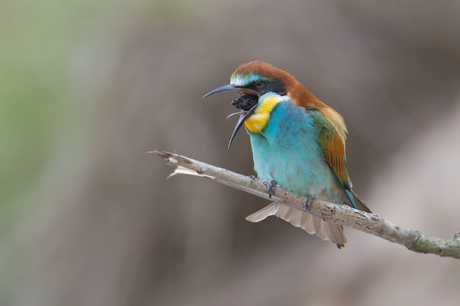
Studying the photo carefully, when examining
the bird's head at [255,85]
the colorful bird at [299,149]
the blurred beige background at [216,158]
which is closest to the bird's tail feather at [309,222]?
the colorful bird at [299,149]

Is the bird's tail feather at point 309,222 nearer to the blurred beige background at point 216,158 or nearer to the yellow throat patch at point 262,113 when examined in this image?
the yellow throat patch at point 262,113

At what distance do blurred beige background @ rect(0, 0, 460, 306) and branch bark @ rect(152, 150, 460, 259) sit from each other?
5.59ft

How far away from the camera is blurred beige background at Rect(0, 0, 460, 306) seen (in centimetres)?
278

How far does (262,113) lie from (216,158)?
1575 millimetres

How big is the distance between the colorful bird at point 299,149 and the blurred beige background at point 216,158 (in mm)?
1358

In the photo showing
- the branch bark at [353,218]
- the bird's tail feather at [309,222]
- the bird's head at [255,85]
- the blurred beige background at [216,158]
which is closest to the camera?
the branch bark at [353,218]

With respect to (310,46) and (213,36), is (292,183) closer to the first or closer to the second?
(310,46)

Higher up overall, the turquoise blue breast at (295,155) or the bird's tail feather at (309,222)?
the turquoise blue breast at (295,155)

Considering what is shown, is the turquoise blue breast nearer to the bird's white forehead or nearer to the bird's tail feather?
the bird's tail feather

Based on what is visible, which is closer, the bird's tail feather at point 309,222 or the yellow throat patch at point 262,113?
the yellow throat patch at point 262,113

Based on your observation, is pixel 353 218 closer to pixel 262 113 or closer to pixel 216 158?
pixel 262 113

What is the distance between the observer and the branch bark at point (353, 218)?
88 centimetres

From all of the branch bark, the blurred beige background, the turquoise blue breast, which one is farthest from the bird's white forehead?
the blurred beige background

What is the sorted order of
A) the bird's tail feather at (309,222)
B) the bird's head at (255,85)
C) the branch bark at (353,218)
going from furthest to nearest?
the bird's tail feather at (309,222), the bird's head at (255,85), the branch bark at (353,218)
